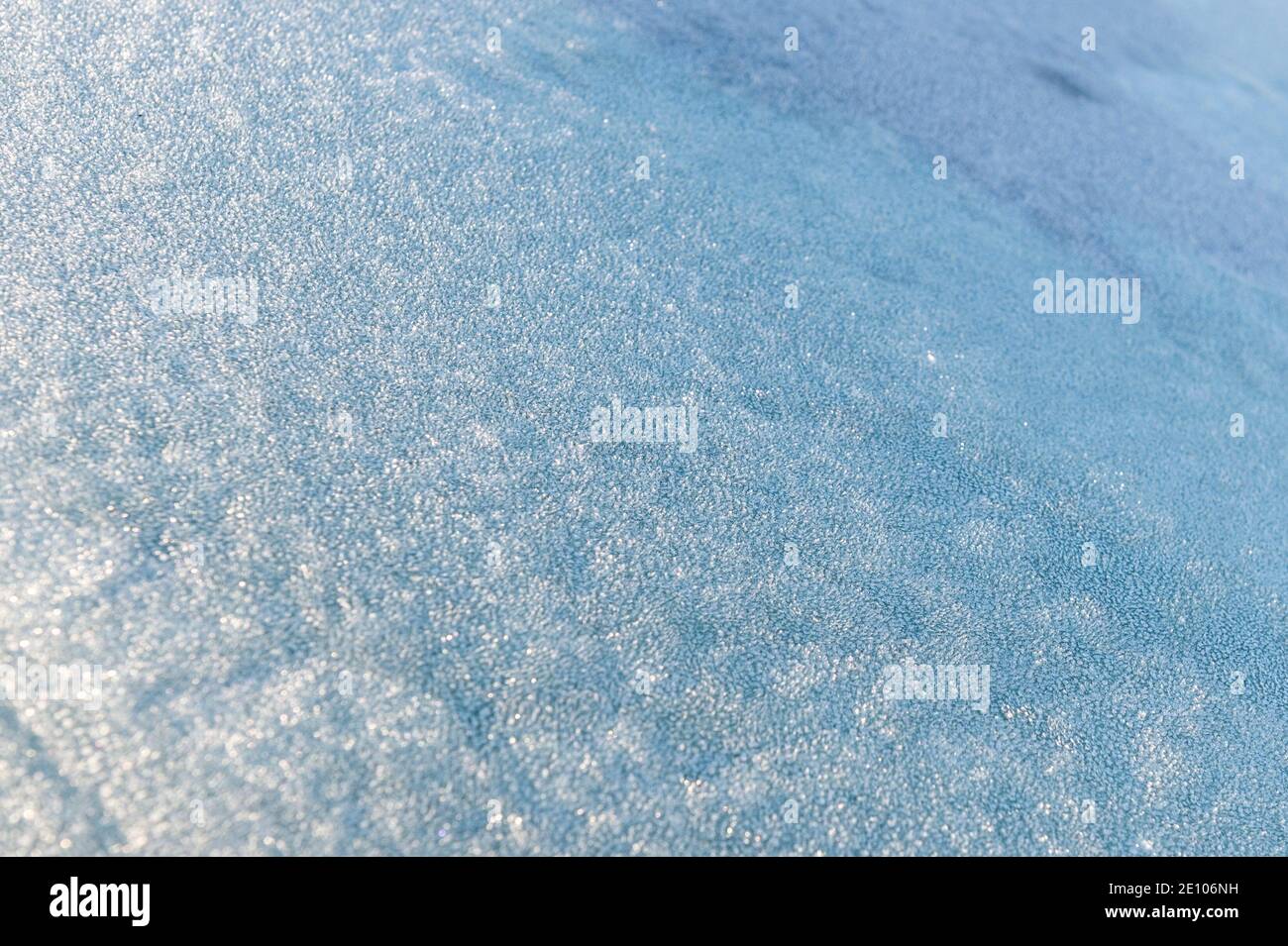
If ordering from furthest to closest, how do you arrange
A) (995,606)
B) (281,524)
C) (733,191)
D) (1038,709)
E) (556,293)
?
(733,191) < (556,293) < (995,606) < (1038,709) < (281,524)

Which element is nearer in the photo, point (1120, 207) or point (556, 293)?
point (556, 293)

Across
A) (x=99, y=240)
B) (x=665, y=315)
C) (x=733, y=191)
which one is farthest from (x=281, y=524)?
(x=733, y=191)

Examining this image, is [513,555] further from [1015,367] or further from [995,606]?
[1015,367]

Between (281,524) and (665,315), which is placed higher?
(665,315)

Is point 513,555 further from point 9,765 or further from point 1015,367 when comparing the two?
point 1015,367

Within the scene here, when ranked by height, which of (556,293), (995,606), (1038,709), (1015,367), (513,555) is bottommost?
(1038,709)

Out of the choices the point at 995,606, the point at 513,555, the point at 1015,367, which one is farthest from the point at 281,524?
the point at 1015,367

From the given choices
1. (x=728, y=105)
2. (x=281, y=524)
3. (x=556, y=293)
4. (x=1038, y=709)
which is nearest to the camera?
(x=281, y=524)
